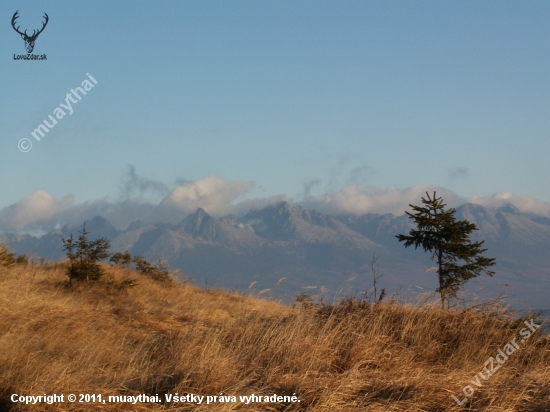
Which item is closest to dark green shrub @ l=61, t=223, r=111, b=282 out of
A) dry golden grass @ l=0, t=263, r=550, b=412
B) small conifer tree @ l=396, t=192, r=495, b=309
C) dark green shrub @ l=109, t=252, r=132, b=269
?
dry golden grass @ l=0, t=263, r=550, b=412

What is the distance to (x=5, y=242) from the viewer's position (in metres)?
15.0

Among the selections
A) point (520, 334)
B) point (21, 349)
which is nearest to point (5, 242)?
point (21, 349)

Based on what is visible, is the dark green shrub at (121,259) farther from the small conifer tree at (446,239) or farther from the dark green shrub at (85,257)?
the small conifer tree at (446,239)

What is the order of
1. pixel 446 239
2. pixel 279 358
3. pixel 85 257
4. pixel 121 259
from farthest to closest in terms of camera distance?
pixel 446 239, pixel 121 259, pixel 85 257, pixel 279 358

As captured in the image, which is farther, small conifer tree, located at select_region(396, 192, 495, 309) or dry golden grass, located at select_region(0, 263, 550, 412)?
small conifer tree, located at select_region(396, 192, 495, 309)

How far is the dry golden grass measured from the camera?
20.2 feet

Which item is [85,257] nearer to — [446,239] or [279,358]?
[279,358]

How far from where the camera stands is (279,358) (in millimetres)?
7363

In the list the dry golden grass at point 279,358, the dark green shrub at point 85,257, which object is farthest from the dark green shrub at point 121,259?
the dry golden grass at point 279,358

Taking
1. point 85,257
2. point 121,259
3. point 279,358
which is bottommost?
point 279,358

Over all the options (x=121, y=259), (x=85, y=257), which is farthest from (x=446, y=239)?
(x=85, y=257)

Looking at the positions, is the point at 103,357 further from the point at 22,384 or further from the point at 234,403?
the point at 234,403

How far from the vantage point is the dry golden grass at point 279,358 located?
6.16 meters

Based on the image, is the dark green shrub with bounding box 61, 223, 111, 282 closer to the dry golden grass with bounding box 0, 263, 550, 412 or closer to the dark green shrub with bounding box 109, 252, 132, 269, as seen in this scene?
the dry golden grass with bounding box 0, 263, 550, 412
